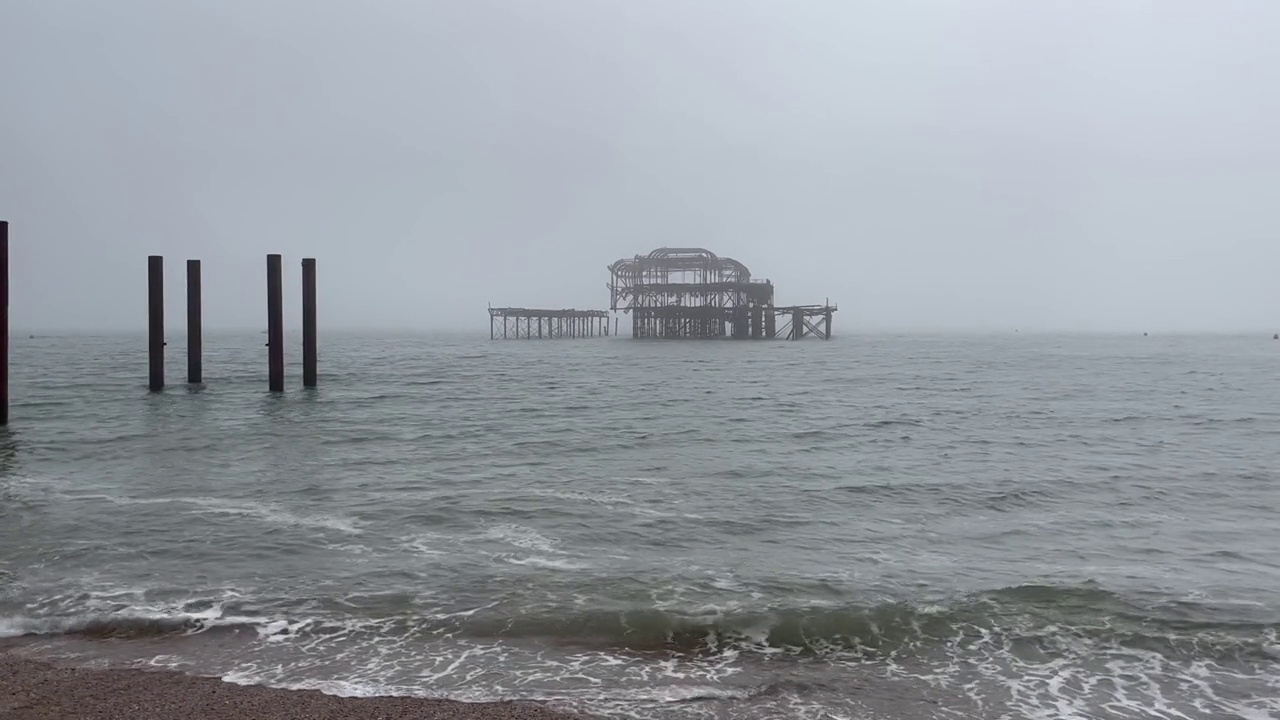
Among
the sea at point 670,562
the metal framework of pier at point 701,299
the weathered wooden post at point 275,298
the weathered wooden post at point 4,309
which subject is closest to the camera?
the sea at point 670,562

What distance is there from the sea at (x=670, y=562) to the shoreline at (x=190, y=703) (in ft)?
0.86

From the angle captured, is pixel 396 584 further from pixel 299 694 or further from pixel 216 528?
pixel 216 528

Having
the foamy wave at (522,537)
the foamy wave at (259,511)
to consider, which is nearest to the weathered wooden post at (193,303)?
the foamy wave at (259,511)

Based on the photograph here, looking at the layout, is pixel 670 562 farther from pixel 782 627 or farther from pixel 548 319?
pixel 548 319

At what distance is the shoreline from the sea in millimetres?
264

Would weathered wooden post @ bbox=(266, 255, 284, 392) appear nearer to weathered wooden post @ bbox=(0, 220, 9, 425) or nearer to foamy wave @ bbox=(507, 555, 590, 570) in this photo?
weathered wooden post @ bbox=(0, 220, 9, 425)

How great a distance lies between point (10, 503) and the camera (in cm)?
1205

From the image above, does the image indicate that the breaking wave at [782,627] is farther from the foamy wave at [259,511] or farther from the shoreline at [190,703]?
the foamy wave at [259,511]

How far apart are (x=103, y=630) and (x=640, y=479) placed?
27.4 ft

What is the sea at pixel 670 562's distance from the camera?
634 centimetres

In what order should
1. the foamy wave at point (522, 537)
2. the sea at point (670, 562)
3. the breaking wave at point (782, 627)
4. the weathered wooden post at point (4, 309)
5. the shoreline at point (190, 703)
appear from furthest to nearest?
1. the weathered wooden post at point (4, 309)
2. the foamy wave at point (522, 537)
3. the breaking wave at point (782, 627)
4. the sea at point (670, 562)
5. the shoreline at point (190, 703)

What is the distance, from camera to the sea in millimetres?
6336

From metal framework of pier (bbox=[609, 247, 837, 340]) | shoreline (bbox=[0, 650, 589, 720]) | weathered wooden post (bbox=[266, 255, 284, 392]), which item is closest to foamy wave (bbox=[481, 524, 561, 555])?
shoreline (bbox=[0, 650, 589, 720])

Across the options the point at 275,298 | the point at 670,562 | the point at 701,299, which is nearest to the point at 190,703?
the point at 670,562
